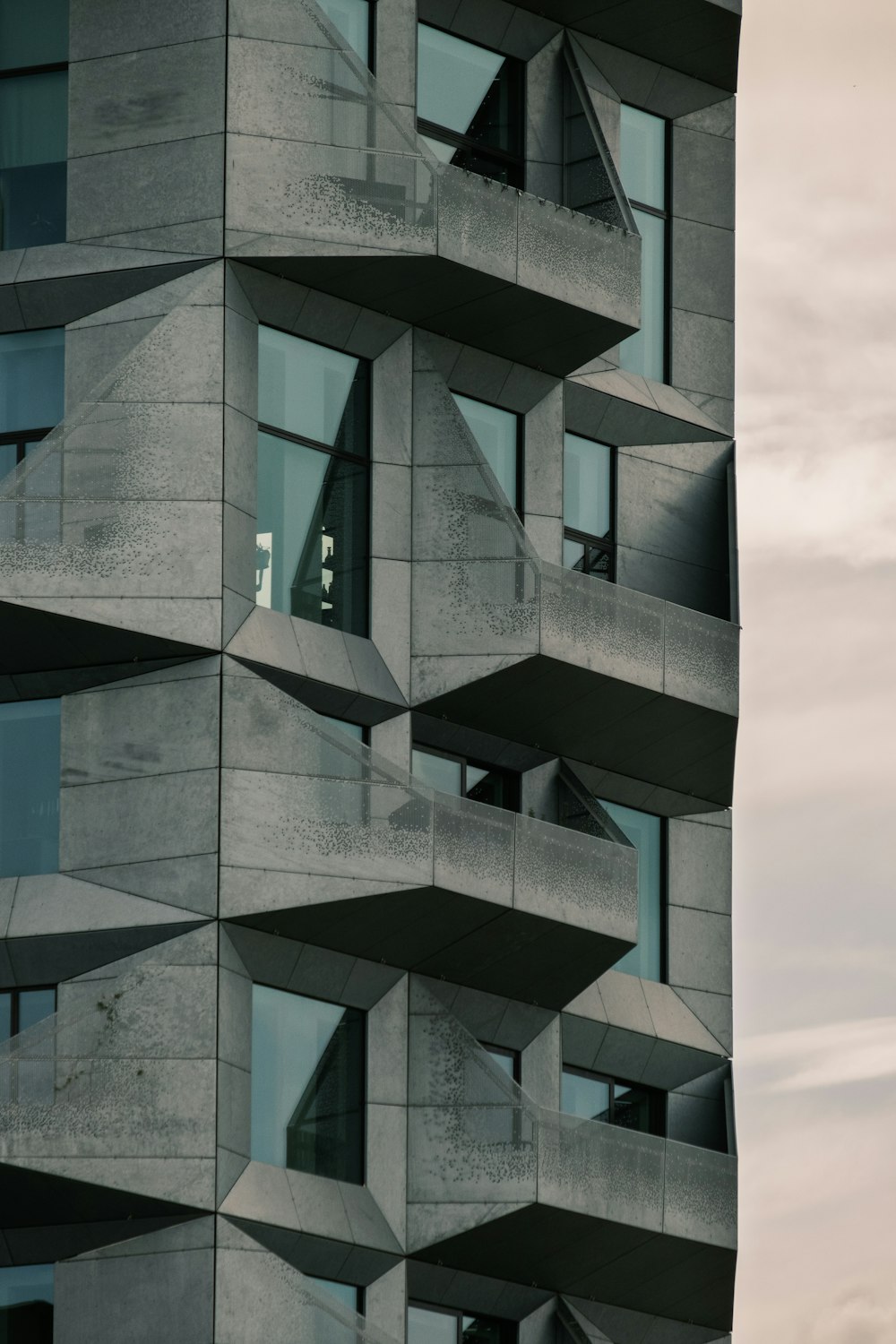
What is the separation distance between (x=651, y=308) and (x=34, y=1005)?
16.5 metres

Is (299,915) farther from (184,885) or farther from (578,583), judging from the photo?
(578,583)

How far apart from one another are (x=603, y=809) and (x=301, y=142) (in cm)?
1125

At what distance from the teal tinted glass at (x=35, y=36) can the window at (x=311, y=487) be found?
215 inches

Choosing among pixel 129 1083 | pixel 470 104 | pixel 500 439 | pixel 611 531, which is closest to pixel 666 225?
pixel 470 104

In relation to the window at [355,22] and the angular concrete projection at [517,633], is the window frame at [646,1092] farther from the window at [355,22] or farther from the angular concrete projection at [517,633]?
the window at [355,22]

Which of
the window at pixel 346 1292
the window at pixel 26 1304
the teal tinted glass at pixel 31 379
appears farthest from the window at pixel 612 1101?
the teal tinted glass at pixel 31 379

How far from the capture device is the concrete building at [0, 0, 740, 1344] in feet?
145

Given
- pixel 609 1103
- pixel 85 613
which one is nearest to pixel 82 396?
pixel 85 613

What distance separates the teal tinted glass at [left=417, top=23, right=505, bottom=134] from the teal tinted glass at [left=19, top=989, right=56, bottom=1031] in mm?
15109

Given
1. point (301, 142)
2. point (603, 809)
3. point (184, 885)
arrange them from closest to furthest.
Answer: point (184, 885) < point (301, 142) < point (603, 809)

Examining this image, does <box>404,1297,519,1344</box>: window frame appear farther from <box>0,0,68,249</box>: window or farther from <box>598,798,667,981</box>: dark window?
<box>0,0,68,249</box>: window

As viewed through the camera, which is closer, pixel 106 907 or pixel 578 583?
pixel 106 907

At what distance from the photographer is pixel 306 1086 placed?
150 ft

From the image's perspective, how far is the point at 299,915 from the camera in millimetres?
44906
